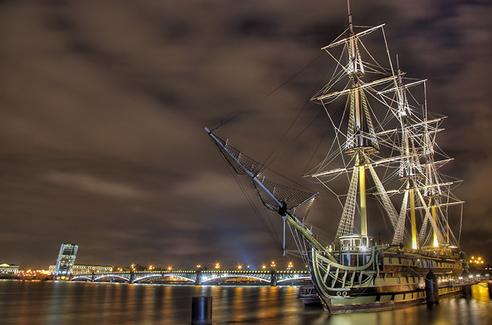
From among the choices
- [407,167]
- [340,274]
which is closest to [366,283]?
[340,274]

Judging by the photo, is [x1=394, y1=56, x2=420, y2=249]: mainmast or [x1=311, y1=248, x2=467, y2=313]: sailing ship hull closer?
[x1=311, y1=248, x2=467, y2=313]: sailing ship hull

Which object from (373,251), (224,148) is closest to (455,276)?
(373,251)

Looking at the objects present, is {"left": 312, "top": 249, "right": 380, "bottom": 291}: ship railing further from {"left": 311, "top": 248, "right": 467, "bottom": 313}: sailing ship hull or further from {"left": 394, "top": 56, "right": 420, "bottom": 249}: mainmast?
{"left": 394, "top": 56, "right": 420, "bottom": 249}: mainmast

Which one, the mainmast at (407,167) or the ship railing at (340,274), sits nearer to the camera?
the ship railing at (340,274)

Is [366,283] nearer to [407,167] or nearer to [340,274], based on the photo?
[340,274]

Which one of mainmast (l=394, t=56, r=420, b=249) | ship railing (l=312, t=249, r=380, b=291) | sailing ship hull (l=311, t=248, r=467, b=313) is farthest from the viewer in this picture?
mainmast (l=394, t=56, r=420, b=249)

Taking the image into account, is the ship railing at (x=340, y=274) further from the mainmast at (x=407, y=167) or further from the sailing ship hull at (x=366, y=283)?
the mainmast at (x=407, y=167)

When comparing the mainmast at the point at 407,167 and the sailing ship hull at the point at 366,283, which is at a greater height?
the mainmast at the point at 407,167

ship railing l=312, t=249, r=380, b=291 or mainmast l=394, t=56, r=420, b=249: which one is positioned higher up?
mainmast l=394, t=56, r=420, b=249

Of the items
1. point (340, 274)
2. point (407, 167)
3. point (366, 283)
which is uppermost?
point (407, 167)

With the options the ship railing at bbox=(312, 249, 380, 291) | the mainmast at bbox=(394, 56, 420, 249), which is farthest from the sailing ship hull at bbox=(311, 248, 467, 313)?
the mainmast at bbox=(394, 56, 420, 249)

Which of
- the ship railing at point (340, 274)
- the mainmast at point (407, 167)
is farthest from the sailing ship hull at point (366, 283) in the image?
the mainmast at point (407, 167)

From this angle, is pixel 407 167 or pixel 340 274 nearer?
pixel 340 274

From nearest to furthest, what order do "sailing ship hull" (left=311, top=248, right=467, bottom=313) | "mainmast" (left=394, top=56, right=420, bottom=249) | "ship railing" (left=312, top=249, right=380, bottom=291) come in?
1. "ship railing" (left=312, top=249, right=380, bottom=291)
2. "sailing ship hull" (left=311, top=248, right=467, bottom=313)
3. "mainmast" (left=394, top=56, right=420, bottom=249)
